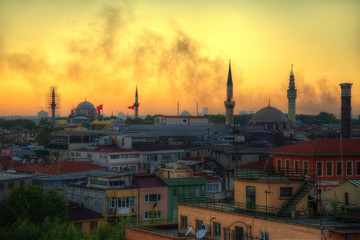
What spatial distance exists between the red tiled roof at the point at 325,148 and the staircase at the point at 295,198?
62.1 ft

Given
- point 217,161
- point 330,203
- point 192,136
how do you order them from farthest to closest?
point 192,136 → point 217,161 → point 330,203

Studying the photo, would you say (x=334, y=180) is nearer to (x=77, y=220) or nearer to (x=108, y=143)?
(x=77, y=220)

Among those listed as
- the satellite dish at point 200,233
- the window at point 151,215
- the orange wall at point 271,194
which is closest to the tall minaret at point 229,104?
the window at point 151,215

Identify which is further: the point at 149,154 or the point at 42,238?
the point at 149,154

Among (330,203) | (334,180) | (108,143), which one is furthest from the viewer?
(108,143)

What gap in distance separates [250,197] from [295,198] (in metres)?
1.62

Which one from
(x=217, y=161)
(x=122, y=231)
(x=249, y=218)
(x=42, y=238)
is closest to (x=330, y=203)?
(x=249, y=218)

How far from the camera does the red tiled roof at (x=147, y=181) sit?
40781 millimetres

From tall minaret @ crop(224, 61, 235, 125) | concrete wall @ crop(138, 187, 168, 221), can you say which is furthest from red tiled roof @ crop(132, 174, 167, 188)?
tall minaret @ crop(224, 61, 235, 125)

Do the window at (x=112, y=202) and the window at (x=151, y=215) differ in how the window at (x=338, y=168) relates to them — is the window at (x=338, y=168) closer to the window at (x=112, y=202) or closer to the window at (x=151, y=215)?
the window at (x=151, y=215)

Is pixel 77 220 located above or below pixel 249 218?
below

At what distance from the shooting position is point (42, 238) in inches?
1121

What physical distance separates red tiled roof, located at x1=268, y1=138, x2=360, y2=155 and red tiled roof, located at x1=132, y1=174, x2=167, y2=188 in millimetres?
8979

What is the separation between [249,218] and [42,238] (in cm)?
1313
